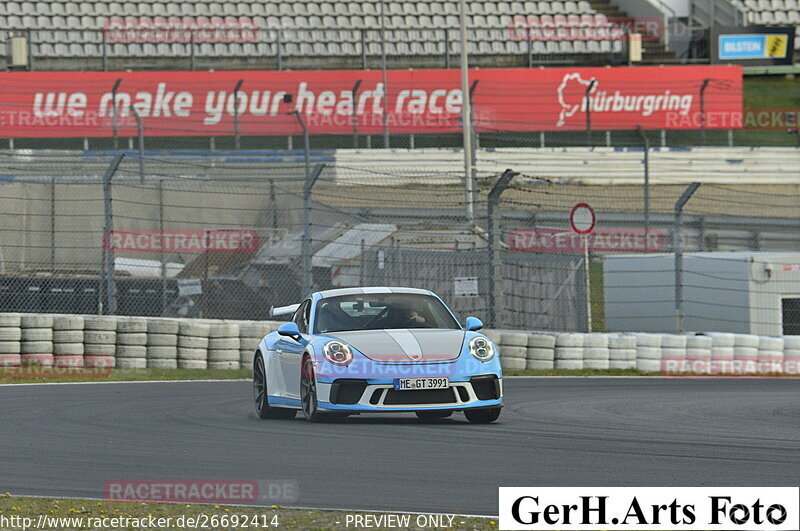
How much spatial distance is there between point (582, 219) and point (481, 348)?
783cm

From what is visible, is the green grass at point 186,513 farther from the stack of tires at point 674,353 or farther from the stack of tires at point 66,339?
the stack of tires at point 674,353

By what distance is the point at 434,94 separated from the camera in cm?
3191

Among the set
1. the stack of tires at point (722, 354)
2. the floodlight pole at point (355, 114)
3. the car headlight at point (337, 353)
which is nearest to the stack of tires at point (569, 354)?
the stack of tires at point (722, 354)

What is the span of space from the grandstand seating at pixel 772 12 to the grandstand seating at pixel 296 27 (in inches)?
172

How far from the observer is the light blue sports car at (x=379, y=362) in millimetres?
9953

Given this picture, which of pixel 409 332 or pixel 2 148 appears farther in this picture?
pixel 2 148

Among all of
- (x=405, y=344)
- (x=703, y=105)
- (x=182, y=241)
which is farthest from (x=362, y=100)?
(x=405, y=344)

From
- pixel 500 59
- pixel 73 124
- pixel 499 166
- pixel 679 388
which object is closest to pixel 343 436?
pixel 679 388

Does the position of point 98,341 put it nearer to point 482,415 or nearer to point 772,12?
point 482,415

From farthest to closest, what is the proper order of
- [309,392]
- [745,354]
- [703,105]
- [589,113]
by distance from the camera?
[589,113] < [703,105] < [745,354] < [309,392]

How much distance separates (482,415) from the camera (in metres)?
10.4

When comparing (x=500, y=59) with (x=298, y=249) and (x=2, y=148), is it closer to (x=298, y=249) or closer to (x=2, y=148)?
(x=2, y=148)

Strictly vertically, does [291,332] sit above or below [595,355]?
above

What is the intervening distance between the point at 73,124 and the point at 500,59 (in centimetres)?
1221
